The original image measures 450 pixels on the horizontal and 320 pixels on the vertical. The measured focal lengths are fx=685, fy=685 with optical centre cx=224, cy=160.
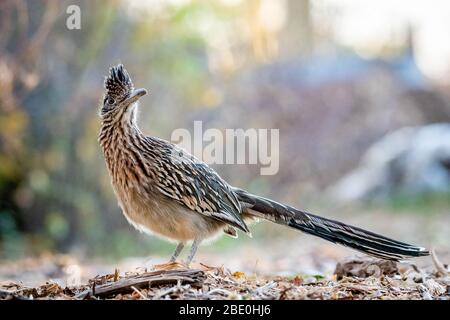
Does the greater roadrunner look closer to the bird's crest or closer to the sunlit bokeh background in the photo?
the bird's crest

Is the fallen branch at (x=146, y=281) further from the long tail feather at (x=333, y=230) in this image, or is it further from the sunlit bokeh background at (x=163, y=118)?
the sunlit bokeh background at (x=163, y=118)

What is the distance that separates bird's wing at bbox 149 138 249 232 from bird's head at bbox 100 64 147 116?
1.26 feet

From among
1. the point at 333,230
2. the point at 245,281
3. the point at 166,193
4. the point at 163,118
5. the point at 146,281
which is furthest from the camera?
the point at 163,118

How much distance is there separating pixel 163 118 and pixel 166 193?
4790mm

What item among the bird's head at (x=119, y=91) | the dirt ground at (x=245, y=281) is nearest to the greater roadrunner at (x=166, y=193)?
the bird's head at (x=119, y=91)

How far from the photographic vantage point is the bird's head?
4.00 m

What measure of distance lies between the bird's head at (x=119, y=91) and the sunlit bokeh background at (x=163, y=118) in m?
3.22

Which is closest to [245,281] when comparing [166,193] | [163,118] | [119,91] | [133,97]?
[166,193]

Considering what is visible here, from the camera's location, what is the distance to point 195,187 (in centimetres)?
413

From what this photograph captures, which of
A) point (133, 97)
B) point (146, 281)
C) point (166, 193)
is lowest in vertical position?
point (146, 281)

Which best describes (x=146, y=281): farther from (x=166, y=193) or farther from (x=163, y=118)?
(x=163, y=118)

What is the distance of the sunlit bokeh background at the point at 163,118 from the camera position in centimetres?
787

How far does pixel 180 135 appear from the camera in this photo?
873cm

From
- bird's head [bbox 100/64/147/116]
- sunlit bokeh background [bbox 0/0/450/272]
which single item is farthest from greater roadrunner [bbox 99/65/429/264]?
sunlit bokeh background [bbox 0/0/450/272]
